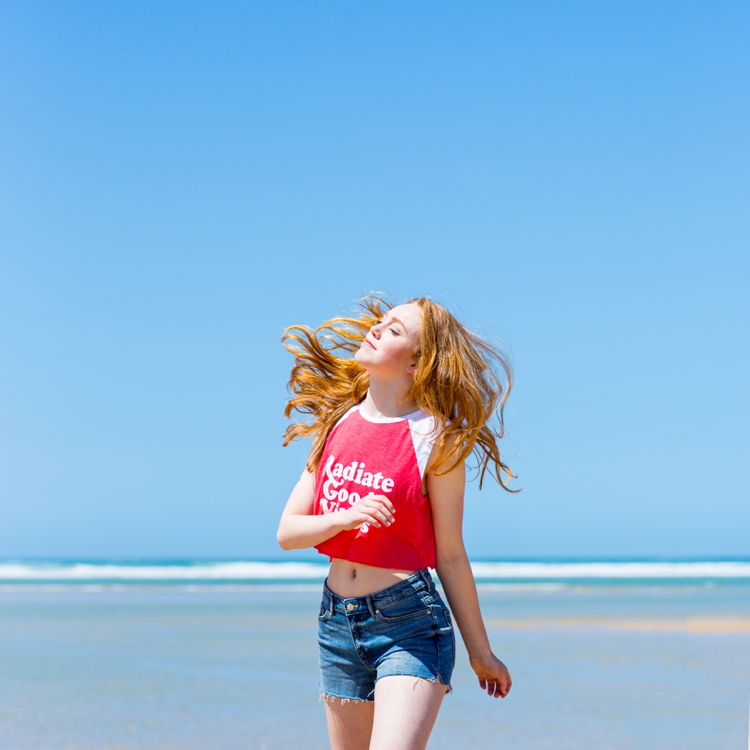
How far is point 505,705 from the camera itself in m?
6.39

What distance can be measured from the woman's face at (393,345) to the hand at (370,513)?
50 centimetres

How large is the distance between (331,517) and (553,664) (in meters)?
5.62

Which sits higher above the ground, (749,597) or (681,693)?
(681,693)

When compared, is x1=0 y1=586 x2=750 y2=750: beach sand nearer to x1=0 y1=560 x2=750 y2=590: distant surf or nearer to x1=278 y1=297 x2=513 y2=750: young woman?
x1=278 y1=297 x2=513 y2=750: young woman

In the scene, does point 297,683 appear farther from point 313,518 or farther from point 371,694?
point 313,518

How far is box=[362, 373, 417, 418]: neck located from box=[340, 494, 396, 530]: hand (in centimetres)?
42

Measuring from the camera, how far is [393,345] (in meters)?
3.13

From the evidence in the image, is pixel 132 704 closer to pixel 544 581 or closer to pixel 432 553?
pixel 432 553

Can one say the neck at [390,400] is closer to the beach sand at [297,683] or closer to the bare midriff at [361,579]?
the bare midriff at [361,579]

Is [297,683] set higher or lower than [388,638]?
lower

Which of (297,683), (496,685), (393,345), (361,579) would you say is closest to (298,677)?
(297,683)

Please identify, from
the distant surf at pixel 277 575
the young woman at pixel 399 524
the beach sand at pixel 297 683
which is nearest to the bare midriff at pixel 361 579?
the young woman at pixel 399 524

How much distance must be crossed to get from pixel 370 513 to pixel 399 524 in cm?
20

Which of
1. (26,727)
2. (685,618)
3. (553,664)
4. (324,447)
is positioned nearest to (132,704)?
(26,727)
